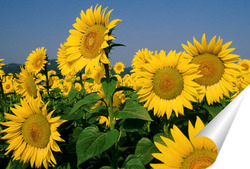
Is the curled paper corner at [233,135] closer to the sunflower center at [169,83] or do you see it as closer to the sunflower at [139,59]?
the sunflower center at [169,83]

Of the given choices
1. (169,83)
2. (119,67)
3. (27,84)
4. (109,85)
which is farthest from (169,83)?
(119,67)

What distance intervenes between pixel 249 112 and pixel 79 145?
1746mm

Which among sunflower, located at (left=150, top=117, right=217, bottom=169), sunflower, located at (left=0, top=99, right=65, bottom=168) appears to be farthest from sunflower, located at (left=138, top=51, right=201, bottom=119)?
sunflower, located at (left=0, top=99, right=65, bottom=168)

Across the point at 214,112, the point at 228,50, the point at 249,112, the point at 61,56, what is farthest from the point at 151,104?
the point at 61,56

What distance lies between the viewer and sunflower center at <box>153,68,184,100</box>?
2.52m

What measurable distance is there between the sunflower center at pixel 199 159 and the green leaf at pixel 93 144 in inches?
33.3

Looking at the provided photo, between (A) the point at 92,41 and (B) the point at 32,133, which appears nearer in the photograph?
(A) the point at 92,41

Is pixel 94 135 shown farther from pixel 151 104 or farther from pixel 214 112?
pixel 214 112

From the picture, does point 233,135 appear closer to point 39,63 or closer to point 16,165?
point 16,165

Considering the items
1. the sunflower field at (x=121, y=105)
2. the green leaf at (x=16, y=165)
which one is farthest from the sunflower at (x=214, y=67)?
the green leaf at (x=16, y=165)

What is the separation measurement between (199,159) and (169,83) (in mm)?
1351

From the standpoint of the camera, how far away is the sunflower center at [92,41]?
7.22 ft

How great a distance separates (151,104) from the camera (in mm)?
2611

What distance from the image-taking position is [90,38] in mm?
2316
